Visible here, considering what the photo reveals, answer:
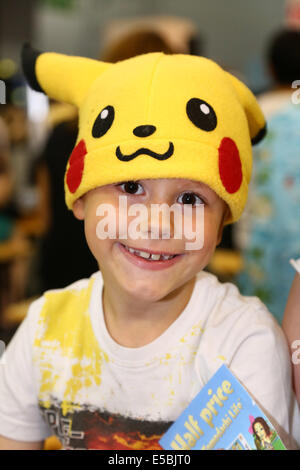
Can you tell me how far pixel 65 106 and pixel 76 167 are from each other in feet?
1.21

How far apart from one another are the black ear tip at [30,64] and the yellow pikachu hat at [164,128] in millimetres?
86

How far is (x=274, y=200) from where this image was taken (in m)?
1.53

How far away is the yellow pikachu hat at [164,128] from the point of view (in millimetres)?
678

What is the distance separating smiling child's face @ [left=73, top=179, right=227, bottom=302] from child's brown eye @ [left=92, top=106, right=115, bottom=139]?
0.22ft

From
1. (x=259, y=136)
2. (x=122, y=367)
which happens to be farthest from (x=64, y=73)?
(x=122, y=367)

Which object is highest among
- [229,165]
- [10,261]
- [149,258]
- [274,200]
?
[229,165]

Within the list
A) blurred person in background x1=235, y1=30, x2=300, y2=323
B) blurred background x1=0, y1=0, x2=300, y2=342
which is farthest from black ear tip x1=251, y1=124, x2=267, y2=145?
blurred person in background x1=235, y1=30, x2=300, y2=323

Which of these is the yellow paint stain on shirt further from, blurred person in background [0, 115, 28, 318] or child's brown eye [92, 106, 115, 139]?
blurred person in background [0, 115, 28, 318]

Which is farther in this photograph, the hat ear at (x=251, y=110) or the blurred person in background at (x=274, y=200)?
the blurred person in background at (x=274, y=200)

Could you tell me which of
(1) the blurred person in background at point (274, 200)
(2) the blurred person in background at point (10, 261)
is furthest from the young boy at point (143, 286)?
(2) the blurred person in background at point (10, 261)

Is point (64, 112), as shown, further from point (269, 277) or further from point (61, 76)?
point (269, 277)

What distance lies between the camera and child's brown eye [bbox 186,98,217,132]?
2.27 feet

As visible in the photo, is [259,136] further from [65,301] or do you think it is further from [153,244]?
[65,301]

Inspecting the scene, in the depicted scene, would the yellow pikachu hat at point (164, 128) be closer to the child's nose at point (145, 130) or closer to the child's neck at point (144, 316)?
the child's nose at point (145, 130)
